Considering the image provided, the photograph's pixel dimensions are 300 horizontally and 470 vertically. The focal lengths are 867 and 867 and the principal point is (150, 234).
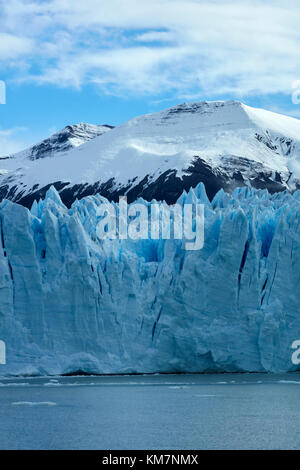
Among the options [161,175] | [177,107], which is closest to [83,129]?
[177,107]

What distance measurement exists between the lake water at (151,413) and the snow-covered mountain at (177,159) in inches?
1193

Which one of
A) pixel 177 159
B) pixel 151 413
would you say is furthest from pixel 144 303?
pixel 177 159

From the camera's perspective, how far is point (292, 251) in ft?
92.6

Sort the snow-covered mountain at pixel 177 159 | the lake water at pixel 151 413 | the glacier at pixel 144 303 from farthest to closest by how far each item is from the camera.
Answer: the snow-covered mountain at pixel 177 159 < the glacier at pixel 144 303 < the lake water at pixel 151 413

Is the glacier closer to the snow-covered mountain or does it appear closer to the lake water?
the lake water

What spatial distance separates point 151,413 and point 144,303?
639cm

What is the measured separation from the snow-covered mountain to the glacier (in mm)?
29082

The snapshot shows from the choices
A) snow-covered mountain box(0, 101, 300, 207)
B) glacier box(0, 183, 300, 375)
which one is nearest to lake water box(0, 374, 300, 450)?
glacier box(0, 183, 300, 375)

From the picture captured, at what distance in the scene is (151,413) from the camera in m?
21.9

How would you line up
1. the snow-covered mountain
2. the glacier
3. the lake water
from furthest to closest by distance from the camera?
1. the snow-covered mountain
2. the glacier
3. the lake water

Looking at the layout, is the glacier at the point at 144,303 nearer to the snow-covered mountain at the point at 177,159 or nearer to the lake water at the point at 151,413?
the lake water at the point at 151,413

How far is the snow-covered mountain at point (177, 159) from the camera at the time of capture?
59375 mm

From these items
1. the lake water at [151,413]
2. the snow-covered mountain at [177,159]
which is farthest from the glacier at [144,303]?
the snow-covered mountain at [177,159]

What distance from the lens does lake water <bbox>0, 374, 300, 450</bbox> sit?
1848 centimetres
